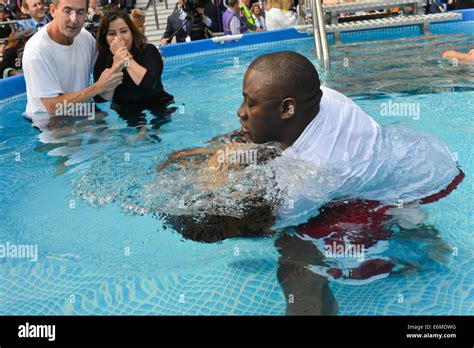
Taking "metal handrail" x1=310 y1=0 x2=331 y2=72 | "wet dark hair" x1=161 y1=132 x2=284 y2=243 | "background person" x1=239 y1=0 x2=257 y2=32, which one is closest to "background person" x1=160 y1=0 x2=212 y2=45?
"background person" x1=239 y1=0 x2=257 y2=32

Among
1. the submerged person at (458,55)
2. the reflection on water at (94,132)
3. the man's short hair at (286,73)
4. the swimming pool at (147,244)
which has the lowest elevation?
the swimming pool at (147,244)

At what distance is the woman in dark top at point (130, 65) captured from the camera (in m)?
4.43

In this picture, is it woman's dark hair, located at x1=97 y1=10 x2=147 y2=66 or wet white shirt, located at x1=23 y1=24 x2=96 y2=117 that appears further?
woman's dark hair, located at x1=97 y1=10 x2=147 y2=66

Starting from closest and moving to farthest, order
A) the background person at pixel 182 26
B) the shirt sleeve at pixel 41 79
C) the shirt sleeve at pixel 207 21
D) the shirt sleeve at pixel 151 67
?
the shirt sleeve at pixel 41 79
the shirt sleeve at pixel 151 67
the background person at pixel 182 26
the shirt sleeve at pixel 207 21

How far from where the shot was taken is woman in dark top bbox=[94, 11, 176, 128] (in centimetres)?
443

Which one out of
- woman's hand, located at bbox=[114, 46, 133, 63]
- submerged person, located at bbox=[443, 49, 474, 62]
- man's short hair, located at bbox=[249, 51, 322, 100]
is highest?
woman's hand, located at bbox=[114, 46, 133, 63]

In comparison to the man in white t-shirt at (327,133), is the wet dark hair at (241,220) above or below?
below

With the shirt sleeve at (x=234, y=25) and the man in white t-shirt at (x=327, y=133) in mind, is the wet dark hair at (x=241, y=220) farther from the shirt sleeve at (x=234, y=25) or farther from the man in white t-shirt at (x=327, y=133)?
the shirt sleeve at (x=234, y=25)

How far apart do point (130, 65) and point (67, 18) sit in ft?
1.94

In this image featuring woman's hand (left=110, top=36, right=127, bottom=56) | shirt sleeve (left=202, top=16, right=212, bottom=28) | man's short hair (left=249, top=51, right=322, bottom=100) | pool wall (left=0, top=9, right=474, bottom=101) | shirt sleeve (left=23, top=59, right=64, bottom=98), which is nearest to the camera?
man's short hair (left=249, top=51, right=322, bottom=100)

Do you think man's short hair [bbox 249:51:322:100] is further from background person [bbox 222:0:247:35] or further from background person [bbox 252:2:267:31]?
background person [bbox 252:2:267:31]

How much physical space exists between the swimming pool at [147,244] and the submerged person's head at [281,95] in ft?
2.03

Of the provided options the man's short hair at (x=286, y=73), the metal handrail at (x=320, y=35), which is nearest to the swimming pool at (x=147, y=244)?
the man's short hair at (x=286, y=73)
